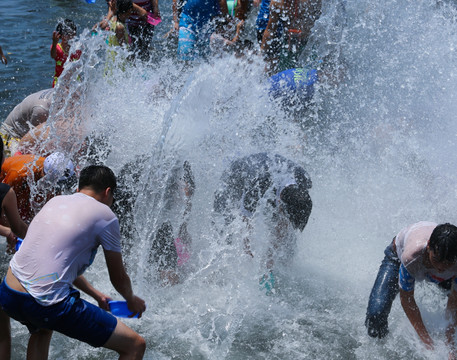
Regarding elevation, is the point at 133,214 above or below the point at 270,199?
below

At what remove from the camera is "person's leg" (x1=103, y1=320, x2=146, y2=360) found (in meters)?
3.36

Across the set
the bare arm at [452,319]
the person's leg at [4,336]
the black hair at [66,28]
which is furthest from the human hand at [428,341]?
the black hair at [66,28]

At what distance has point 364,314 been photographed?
190 inches

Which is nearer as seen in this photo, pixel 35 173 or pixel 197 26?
pixel 35 173

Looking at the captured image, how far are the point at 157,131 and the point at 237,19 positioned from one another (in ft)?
8.12

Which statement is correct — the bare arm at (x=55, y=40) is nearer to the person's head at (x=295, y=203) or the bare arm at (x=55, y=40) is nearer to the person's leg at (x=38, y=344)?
the person's head at (x=295, y=203)

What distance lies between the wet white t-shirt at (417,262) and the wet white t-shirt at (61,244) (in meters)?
1.90

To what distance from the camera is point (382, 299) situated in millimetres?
4328

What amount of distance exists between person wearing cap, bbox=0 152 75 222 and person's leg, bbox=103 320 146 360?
1983mm

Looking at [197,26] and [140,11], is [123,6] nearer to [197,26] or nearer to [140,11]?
[140,11]

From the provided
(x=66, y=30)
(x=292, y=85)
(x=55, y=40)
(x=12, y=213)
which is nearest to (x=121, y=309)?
(x=12, y=213)

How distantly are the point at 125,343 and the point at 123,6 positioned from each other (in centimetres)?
559

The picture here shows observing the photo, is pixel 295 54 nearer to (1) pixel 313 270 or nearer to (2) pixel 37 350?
(1) pixel 313 270

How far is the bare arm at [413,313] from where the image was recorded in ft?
13.4
